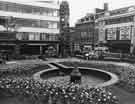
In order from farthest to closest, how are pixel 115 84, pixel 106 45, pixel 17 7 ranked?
pixel 106 45 → pixel 17 7 → pixel 115 84

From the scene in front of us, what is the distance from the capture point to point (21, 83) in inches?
317

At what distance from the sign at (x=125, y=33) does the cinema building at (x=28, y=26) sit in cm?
1821

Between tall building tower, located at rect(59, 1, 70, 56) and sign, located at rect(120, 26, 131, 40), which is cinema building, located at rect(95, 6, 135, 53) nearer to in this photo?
sign, located at rect(120, 26, 131, 40)

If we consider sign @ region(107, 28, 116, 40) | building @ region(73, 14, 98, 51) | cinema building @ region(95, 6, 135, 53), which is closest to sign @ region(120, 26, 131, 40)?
cinema building @ region(95, 6, 135, 53)

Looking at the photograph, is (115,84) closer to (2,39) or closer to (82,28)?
(2,39)

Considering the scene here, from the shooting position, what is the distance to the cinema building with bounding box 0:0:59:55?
30375 millimetres

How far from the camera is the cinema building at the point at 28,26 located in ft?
99.7

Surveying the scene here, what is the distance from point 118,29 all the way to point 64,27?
51.3 ft

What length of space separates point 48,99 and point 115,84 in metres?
5.03

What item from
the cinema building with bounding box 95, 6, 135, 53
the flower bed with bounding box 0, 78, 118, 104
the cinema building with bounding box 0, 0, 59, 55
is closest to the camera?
the flower bed with bounding box 0, 78, 118, 104

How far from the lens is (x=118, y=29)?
39812 millimetres

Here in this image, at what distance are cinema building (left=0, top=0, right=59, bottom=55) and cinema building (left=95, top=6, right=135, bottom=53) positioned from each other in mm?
16250

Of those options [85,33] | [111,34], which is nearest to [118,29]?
[111,34]

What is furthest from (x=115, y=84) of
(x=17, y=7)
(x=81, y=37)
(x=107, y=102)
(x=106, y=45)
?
(x=81, y=37)
